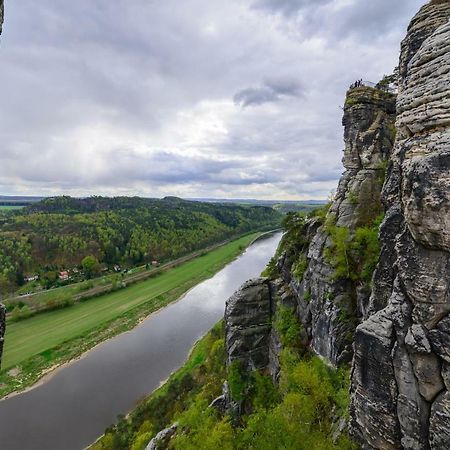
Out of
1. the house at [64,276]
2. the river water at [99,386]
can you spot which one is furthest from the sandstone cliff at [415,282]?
the house at [64,276]

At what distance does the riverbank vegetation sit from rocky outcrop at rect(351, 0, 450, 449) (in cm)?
277

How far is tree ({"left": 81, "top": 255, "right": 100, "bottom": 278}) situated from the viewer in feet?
307

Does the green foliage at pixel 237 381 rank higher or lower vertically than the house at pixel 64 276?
higher

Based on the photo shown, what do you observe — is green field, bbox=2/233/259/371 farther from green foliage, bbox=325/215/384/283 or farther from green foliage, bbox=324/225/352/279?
green foliage, bbox=325/215/384/283

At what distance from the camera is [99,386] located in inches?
1572

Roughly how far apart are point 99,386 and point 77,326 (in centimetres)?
2065

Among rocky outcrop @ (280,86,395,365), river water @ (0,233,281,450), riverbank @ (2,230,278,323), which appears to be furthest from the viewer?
riverbank @ (2,230,278,323)

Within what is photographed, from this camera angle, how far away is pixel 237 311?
2472cm

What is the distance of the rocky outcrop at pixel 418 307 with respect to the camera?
27.9 feet

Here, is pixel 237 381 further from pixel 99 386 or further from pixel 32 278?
pixel 32 278

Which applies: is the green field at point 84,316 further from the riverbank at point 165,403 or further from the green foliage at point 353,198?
the green foliage at point 353,198

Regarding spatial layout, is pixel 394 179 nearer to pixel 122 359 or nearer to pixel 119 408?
pixel 119 408

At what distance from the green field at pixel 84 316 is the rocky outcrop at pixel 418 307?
49.1m

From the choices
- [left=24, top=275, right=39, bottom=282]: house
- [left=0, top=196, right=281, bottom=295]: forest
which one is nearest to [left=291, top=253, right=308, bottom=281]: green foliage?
[left=0, top=196, right=281, bottom=295]: forest
